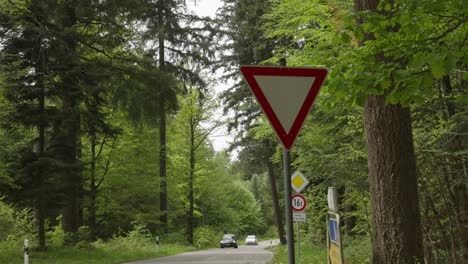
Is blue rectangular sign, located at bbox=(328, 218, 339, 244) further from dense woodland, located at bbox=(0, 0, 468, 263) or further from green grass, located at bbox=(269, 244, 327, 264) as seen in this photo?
green grass, located at bbox=(269, 244, 327, 264)

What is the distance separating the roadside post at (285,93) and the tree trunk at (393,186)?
2.49 m

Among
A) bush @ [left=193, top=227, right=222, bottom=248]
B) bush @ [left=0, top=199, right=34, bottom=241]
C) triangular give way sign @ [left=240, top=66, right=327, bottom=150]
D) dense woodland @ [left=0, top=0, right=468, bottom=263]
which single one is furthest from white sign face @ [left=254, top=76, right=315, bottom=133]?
bush @ [left=193, top=227, right=222, bottom=248]

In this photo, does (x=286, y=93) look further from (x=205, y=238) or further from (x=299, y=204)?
(x=205, y=238)

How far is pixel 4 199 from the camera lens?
1638 centimetres

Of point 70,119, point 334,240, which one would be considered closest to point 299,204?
point 334,240

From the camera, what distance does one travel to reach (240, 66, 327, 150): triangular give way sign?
370 centimetres

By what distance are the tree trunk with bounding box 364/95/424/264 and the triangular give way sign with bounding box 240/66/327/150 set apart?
8.22 feet

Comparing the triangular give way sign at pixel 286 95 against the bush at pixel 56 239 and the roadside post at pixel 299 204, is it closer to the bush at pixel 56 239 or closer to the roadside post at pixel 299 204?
the roadside post at pixel 299 204

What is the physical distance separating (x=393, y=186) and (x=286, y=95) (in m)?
2.75

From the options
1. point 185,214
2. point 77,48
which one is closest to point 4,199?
point 77,48

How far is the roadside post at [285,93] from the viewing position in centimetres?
369

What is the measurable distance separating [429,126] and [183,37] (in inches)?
829

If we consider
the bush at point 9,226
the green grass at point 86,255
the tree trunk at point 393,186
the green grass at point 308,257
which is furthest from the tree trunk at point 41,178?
the tree trunk at point 393,186

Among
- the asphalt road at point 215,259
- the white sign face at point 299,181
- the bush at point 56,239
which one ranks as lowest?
the asphalt road at point 215,259
